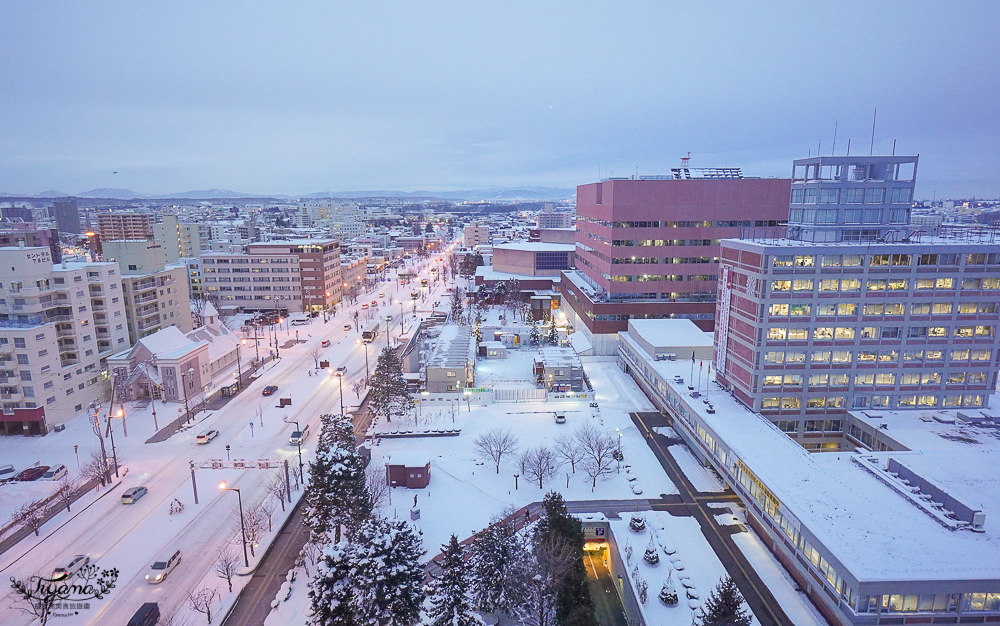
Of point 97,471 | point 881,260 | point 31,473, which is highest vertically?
point 881,260

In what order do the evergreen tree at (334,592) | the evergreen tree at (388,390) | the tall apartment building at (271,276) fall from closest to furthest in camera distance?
the evergreen tree at (334,592), the evergreen tree at (388,390), the tall apartment building at (271,276)

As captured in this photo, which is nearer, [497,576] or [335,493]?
[497,576]

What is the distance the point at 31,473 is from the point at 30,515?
28.1ft

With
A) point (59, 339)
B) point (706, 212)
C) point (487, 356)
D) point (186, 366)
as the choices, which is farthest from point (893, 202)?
point (59, 339)

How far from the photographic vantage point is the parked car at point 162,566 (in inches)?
1222

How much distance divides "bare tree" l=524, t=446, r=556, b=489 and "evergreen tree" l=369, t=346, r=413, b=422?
16757 millimetres

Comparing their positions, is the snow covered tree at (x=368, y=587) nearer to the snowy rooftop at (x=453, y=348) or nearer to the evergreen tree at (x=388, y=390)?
the evergreen tree at (x=388, y=390)

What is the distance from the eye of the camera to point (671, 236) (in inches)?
2992

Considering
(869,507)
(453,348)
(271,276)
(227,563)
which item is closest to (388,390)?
(453,348)

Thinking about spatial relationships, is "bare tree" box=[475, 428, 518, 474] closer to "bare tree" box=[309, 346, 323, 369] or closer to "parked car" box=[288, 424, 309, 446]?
"parked car" box=[288, 424, 309, 446]

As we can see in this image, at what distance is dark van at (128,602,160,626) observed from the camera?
88.5 feet

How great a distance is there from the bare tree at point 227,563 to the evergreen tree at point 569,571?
18.4m

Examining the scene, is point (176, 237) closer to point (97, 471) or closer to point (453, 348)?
point (453, 348)

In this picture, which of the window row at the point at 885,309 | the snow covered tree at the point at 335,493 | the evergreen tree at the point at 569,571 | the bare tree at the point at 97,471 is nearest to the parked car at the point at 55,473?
the bare tree at the point at 97,471
